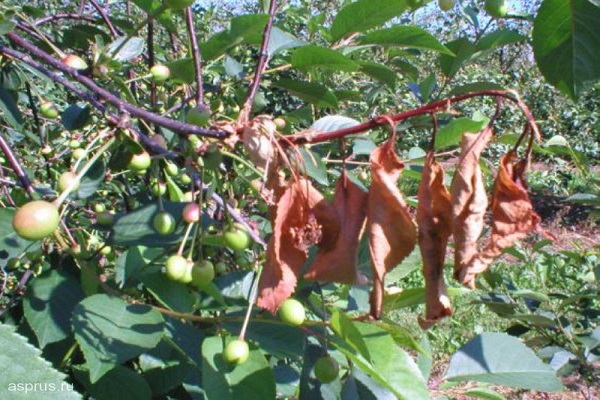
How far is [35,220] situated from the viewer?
625mm

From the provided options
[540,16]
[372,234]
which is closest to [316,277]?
[372,234]

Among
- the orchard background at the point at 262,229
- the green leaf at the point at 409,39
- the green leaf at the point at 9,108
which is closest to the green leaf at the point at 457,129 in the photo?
the orchard background at the point at 262,229

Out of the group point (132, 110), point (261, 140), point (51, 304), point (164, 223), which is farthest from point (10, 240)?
point (261, 140)

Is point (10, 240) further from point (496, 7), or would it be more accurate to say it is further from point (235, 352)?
point (496, 7)

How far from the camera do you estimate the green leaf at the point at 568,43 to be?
1.84ft

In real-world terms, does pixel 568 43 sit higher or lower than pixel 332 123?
higher

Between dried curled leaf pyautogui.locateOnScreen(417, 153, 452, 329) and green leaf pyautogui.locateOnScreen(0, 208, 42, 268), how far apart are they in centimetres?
60

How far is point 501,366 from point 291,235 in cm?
63

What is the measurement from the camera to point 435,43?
89 cm

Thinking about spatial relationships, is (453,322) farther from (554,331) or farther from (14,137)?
(14,137)

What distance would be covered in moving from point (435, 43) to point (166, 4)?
409mm

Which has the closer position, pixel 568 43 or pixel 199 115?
pixel 568 43

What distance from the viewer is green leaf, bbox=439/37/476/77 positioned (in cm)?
107

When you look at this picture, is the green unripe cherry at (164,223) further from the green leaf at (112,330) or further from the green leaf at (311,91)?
the green leaf at (311,91)
